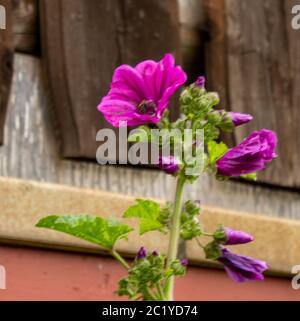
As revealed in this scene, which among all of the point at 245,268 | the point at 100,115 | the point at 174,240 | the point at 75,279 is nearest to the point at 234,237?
the point at 245,268

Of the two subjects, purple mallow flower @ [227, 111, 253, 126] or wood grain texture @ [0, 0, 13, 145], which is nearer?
purple mallow flower @ [227, 111, 253, 126]

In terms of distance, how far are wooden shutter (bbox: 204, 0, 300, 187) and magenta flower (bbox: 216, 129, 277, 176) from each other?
1.70m

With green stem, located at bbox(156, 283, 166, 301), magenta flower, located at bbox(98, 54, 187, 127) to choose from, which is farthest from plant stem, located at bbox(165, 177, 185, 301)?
magenta flower, located at bbox(98, 54, 187, 127)

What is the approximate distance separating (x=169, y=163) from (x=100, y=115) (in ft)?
4.65

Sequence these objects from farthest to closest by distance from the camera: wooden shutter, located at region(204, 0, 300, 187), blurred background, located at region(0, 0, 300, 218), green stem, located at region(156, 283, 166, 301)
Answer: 1. wooden shutter, located at region(204, 0, 300, 187)
2. blurred background, located at region(0, 0, 300, 218)
3. green stem, located at region(156, 283, 166, 301)

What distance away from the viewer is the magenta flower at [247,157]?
128 cm

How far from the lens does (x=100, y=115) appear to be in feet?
8.67

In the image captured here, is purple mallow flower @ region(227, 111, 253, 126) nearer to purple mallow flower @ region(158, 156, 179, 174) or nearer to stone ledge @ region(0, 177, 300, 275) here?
purple mallow flower @ region(158, 156, 179, 174)

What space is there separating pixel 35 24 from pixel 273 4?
0.94 meters

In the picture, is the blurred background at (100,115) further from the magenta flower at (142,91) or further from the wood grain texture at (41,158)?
the magenta flower at (142,91)

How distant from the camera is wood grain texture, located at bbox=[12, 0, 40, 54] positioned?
255 cm

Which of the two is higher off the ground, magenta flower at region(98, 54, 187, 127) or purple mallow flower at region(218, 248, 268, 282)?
magenta flower at region(98, 54, 187, 127)

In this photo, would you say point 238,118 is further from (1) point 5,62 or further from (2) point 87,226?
(1) point 5,62

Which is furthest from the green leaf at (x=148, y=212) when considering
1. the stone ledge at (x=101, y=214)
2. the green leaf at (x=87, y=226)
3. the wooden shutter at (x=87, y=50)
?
the wooden shutter at (x=87, y=50)
